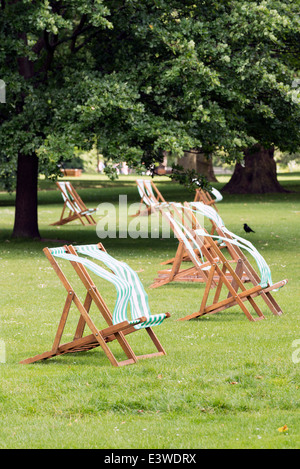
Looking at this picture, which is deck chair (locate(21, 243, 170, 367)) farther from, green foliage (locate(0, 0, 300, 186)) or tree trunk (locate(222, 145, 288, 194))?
tree trunk (locate(222, 145, 288, 194))

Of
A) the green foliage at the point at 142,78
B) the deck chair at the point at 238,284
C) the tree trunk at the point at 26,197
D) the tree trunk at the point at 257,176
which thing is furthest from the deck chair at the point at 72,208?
the deck chair at the point at 238,284

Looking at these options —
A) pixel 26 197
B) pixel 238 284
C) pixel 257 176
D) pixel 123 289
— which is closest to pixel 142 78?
pixel 26 197

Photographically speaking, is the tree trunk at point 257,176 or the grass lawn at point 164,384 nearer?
the grass lawn at point 164,384

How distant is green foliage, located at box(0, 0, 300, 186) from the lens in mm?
15805

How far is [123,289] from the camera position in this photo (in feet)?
23.2

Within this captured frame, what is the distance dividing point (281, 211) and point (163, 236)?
25.1 ft

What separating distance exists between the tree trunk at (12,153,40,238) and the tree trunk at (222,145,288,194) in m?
18.0

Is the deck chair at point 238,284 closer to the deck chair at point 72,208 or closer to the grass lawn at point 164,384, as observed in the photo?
the grass lawn at point 164,384

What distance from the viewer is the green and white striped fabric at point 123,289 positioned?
6.95 meters

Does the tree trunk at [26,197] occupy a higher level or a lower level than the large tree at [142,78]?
lower

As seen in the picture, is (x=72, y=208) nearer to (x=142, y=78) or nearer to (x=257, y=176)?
(x=142, y=78)

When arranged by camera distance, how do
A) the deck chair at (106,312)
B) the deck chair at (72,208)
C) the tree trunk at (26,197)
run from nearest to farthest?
the deck chair at (106,312)
the tree trunk at (26,197)
the deck chair at (72,208)

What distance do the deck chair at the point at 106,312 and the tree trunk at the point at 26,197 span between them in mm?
11718

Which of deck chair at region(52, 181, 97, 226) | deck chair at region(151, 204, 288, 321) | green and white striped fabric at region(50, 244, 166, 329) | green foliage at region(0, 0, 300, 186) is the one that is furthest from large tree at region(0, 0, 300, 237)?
green and white striped fabric at region(50, 244, 166, 329)
